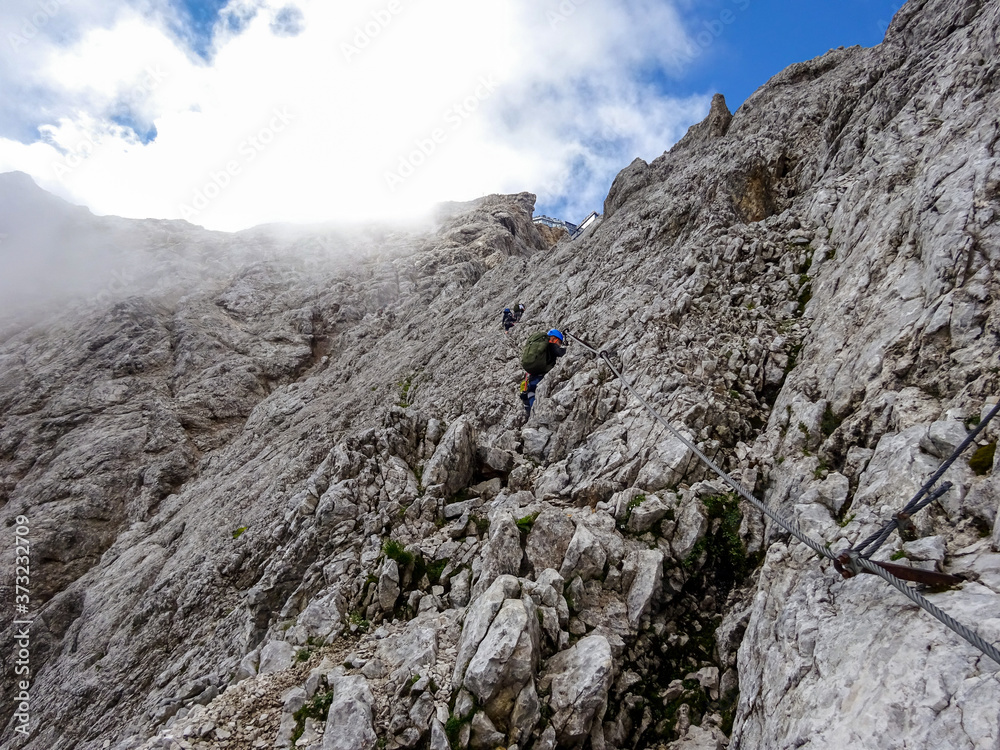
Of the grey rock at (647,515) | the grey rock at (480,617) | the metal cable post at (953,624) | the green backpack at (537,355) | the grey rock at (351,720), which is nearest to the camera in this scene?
the metal cable post at (953,624)

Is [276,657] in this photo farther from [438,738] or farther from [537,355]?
[537,355]

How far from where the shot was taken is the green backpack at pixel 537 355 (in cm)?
1609

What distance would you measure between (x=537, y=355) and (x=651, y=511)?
7.15 metres

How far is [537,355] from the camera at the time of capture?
16.1 m

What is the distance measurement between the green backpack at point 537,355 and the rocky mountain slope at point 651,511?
117cm

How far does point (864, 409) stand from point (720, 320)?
6.36m

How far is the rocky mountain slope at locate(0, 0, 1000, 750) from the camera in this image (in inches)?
264

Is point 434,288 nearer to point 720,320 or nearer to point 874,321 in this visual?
point 720,320

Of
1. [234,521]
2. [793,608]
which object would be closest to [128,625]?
[234,521]

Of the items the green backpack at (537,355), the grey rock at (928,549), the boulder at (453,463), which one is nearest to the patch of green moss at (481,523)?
the boulder at (453,463)

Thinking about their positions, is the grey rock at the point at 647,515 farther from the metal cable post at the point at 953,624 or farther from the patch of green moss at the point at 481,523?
the metal cable post at the point at 953,624

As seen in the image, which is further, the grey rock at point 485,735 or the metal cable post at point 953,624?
the grey rock at point 485,735

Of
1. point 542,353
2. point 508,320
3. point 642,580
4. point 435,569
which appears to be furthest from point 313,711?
point 508,320

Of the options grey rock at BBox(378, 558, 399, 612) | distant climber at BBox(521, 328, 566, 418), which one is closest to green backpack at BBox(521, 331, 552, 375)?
distant climber at BBox(521, 328, 566, 418)
